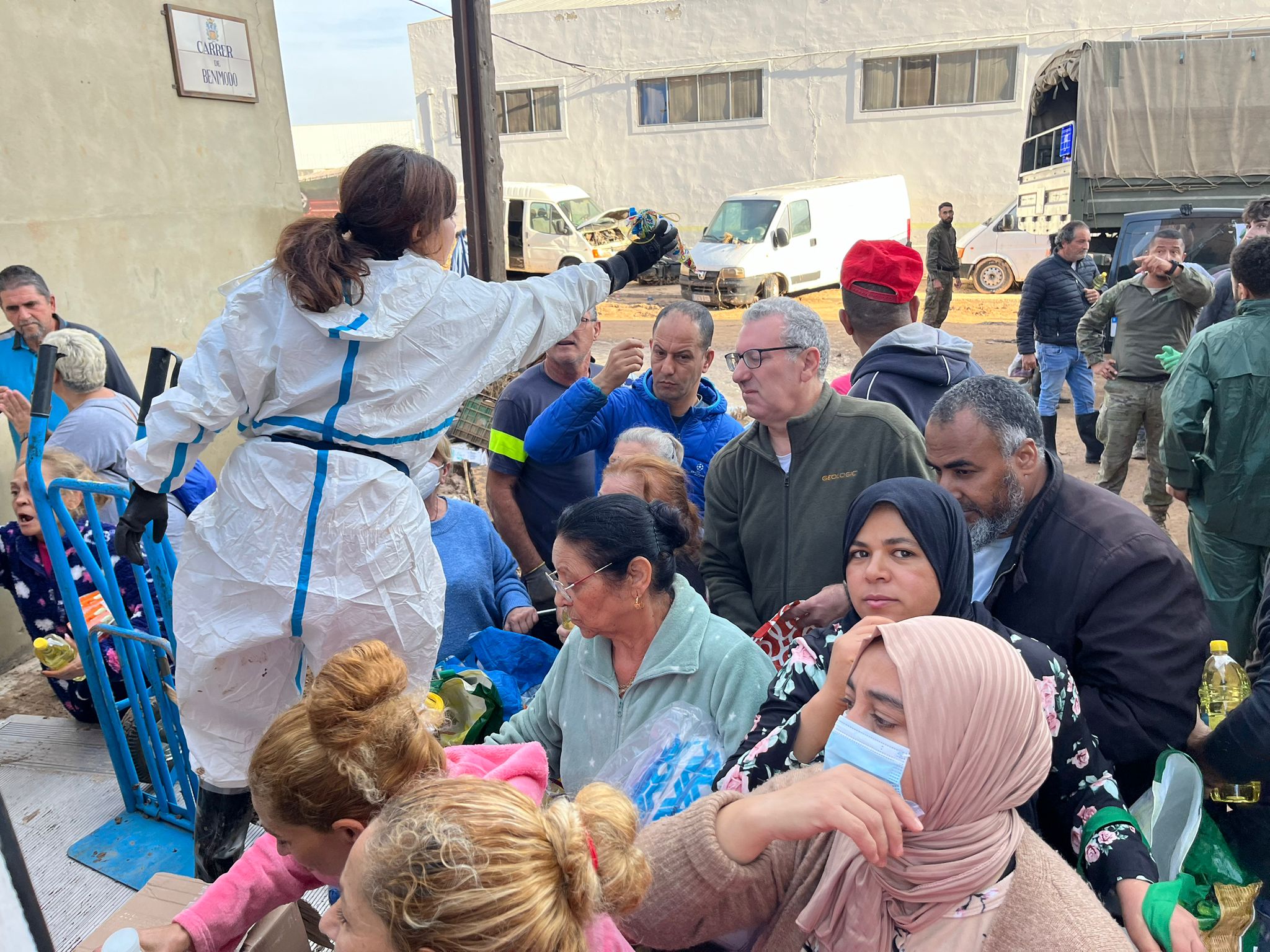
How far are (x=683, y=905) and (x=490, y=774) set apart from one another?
0.45m

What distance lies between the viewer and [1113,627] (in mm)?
2121

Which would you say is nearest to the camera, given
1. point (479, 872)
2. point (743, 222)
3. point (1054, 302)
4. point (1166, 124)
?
point (479, 872)

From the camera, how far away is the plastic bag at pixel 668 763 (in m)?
1.91

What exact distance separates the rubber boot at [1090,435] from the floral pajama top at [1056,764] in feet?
22.3

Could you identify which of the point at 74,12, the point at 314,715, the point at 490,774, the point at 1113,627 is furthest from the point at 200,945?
the point at 74,12

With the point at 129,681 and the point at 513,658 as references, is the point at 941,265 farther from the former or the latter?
the point at 129,681

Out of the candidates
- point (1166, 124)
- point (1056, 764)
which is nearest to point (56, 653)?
point (1056, 764)

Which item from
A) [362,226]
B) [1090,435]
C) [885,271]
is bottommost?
[1090,435]

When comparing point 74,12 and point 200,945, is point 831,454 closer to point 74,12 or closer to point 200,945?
point 200,945

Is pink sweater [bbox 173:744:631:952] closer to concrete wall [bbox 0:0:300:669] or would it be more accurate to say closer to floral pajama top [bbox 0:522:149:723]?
floral pajama top [bbox 0:522:149:723]

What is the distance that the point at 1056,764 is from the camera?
1.85 meters

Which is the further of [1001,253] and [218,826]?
[1001,253]

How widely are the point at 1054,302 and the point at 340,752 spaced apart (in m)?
7.58

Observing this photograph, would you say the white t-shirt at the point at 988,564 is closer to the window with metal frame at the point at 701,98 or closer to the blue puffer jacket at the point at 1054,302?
the blue puffer jacket at the point at 1054,302
